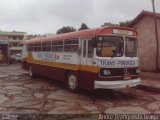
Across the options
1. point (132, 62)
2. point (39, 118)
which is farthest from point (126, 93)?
point (39, 118)

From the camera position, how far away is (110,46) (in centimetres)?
1134

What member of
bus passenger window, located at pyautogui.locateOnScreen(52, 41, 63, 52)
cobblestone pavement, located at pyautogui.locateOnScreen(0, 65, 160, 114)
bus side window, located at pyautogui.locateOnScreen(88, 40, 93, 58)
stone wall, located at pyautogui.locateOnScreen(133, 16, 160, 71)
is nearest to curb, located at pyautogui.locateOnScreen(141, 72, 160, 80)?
stone wall, located at pyautogui.locateOnScreen(133, 16, 160, 71)

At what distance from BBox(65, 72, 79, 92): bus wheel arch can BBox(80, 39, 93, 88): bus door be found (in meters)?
0.61

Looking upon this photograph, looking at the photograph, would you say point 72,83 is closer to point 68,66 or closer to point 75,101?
point 68,66

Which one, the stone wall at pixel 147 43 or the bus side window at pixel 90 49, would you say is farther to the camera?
the stone wall at pixel 147 43

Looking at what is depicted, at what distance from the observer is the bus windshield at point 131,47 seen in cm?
1192

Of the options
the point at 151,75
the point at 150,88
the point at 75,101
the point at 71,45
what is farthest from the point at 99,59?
the point at 151,75

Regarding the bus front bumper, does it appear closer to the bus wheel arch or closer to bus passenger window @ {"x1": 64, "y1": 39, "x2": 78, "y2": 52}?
the bus wheel arch

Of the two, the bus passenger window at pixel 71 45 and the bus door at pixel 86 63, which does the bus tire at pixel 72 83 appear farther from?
the bus passenger window at pixel 71 45

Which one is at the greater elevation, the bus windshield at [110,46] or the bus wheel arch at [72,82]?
the bus windshield at [110,46]

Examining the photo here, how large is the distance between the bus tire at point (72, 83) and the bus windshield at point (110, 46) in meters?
2.16

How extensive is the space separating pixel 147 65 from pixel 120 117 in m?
12.1

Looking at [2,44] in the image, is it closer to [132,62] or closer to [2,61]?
[2,61]

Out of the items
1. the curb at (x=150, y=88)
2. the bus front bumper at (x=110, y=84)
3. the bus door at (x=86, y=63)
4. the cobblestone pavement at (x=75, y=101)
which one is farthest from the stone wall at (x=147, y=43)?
the bus door at (x=86, y=63)
